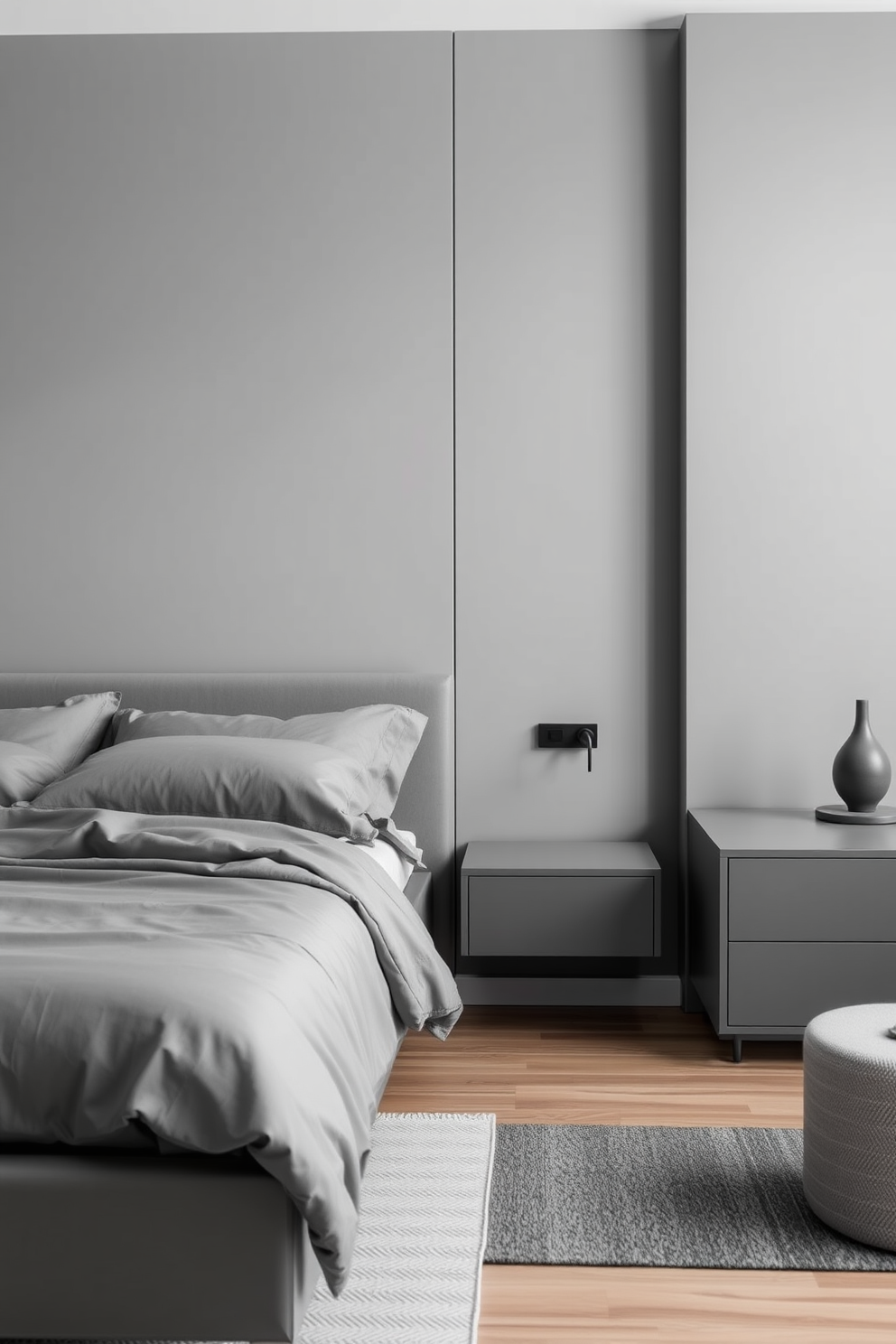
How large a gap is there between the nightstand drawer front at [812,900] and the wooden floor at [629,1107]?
338 millimetres

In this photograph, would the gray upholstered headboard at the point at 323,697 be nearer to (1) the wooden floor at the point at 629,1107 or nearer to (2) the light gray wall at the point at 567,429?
(2) the light gray wall at the point at 567,429

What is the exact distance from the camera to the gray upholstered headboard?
322 cm

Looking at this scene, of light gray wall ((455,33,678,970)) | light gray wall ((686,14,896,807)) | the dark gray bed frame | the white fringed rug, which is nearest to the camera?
the dark gray bed frame

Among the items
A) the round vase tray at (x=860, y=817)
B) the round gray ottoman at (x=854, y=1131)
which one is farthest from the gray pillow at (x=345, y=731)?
the round gray ottoman at (x=854, y=1131)

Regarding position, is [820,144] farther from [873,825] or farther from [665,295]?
[873,825]

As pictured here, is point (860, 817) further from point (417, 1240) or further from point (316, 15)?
point (316, 15)

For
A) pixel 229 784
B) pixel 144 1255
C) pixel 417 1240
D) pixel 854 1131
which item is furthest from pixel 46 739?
pixel 854 1131

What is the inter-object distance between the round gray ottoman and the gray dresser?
0.74 metres

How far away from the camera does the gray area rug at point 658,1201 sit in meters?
1.93

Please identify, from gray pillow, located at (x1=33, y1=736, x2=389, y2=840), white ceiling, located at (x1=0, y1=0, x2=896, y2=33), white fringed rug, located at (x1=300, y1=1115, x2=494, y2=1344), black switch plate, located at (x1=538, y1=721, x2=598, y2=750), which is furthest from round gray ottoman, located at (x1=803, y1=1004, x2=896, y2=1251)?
white ceiling, located at (x1=0, y1=0, x2=896, y2=33)

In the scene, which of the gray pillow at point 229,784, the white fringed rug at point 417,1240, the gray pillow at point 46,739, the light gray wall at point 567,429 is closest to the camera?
the white fringed rug at point 417,1240

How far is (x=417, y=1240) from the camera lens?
198cm

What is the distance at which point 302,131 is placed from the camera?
329 centimetres

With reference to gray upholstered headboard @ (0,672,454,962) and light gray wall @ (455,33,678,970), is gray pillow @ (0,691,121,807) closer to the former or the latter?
gray upholstered headboard @ (0,672,454,962)
